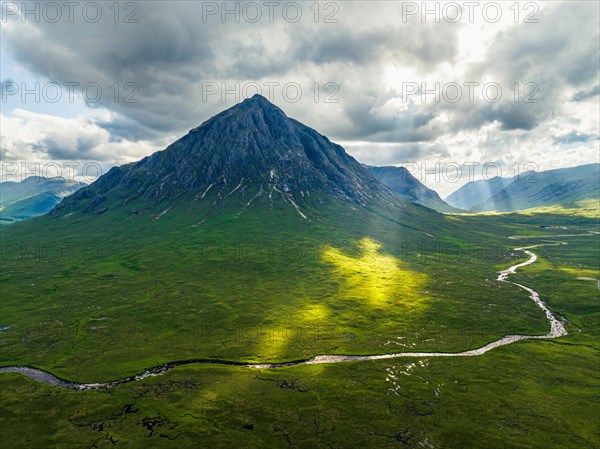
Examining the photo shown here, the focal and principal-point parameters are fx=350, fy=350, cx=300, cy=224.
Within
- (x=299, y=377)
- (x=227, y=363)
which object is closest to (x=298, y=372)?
(x=299, y=377)

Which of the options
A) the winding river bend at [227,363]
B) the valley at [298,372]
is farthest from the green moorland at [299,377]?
the winding river bend at [227,363]

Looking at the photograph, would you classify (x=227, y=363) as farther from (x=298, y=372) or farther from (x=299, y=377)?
(x=299, y=377)

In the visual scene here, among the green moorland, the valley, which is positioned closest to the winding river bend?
the valley

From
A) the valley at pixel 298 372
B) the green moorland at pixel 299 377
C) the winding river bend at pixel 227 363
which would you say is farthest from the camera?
the winding river bend at pixel 227 363

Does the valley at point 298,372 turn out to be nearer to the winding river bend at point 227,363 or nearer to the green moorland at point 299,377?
the green moorland at point 299,377

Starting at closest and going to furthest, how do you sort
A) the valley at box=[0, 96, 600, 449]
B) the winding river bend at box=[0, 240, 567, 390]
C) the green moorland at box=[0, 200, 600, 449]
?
the green moorland at box=[0, 200, 600, 449] < the valley at box=[0, 96, 600, 449] < the winding river bend at box=[0, 240, 567, 390]

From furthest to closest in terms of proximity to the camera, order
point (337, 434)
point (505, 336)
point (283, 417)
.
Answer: point (505, 336) < point (283, 417) < point (337, 434)

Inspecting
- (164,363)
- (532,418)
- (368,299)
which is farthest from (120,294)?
(532,418)

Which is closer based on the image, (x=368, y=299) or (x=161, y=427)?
(x=161, y=427)

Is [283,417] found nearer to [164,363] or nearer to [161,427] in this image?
[161,427]

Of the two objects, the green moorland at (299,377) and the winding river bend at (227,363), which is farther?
the winding river bend at (227,363)

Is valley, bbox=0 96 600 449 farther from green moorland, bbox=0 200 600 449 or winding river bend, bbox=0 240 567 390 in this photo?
winding river bend, bbox=0 240 567 390
